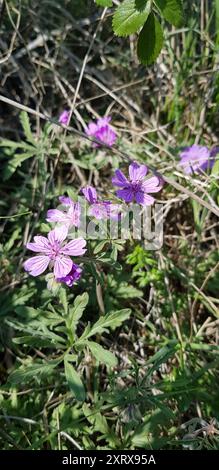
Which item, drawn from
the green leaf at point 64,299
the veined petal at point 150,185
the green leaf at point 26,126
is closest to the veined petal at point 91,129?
the green leaf at point 26,126

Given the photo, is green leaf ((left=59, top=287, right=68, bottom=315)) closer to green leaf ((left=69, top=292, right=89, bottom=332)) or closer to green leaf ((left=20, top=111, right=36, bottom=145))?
green leaf ((left=69, top=292, right=89, bottom=332))

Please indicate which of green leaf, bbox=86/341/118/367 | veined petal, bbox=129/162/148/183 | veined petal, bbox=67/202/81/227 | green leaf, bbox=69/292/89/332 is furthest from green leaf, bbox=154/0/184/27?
green leaf, bbox=86/341/118/367

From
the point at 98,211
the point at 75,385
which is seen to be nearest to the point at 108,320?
the point at 75,385

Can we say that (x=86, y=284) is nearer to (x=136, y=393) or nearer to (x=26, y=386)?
(x=26, y=386)
